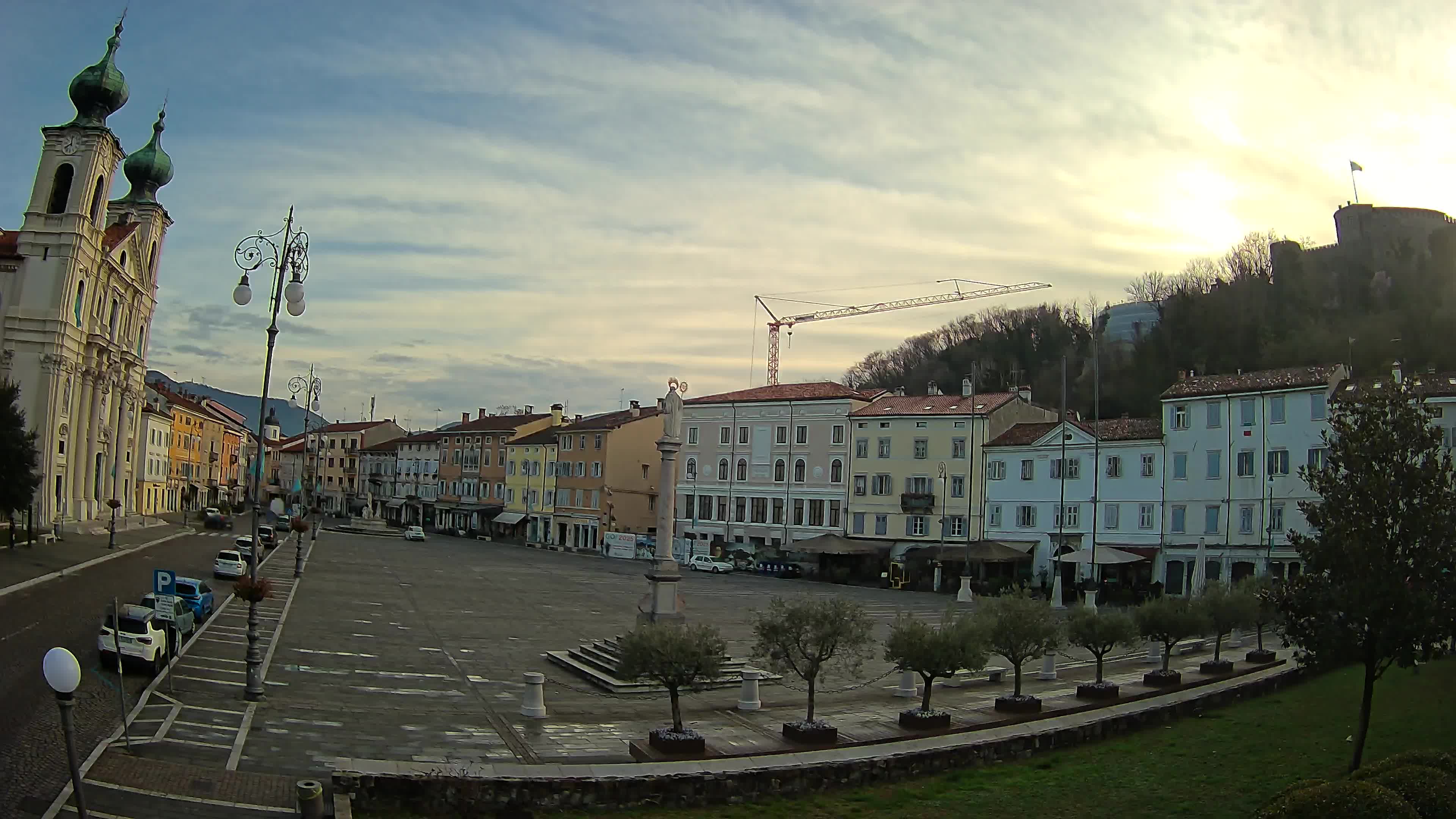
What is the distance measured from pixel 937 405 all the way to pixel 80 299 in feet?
174

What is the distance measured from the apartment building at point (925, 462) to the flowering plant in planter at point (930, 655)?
41652mm

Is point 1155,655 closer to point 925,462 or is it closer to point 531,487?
point 925,462

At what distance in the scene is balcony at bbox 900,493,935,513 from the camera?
64812 millimetres

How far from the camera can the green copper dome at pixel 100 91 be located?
62406 mm

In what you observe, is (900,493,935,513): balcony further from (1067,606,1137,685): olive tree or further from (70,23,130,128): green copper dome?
(70,23,130,128): green copper dome

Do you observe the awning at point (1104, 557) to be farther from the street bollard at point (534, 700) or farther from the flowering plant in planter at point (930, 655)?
the street bollard at point (534, 700)

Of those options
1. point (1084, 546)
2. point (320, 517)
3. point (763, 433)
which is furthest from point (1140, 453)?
point (320, 517)

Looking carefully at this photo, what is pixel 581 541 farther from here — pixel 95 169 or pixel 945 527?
pixel 95 169

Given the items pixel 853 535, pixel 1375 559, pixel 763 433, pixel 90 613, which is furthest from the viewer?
pixel 763 433

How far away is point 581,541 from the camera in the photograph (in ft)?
286

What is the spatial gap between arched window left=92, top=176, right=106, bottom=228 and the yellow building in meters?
39.2

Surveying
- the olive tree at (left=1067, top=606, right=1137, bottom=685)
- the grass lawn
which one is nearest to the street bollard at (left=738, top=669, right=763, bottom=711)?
the grass lawn

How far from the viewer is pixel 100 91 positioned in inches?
2470

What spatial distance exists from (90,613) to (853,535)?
1862 inches
